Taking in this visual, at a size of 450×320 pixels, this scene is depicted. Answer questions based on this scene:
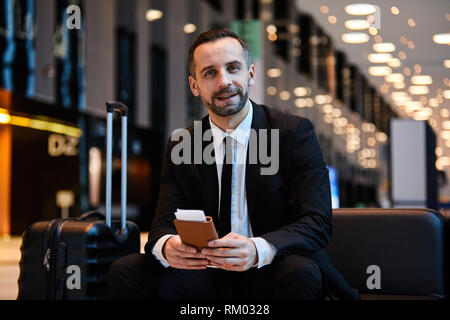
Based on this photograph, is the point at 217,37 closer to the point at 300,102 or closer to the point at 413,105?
the point at 413,105

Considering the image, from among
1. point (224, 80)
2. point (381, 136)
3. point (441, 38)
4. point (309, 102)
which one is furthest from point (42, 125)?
point (224, 80)

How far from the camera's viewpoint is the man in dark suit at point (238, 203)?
189 cm

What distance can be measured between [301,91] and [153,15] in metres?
4.69

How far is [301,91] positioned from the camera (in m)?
17.5

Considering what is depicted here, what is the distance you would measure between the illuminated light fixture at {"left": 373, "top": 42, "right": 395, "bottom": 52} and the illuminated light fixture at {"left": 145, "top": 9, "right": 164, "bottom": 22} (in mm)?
6113

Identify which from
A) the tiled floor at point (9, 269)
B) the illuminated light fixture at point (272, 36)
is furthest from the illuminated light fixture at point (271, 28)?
the tiled floor at point (9, 269)

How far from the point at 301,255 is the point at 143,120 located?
12860 mm

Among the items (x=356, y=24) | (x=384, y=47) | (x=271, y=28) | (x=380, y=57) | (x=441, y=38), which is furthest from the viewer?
(x=271, y=28)

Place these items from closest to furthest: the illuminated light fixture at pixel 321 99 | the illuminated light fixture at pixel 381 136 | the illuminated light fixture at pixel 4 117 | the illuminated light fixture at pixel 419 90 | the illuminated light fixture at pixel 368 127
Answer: the illuminated light fixture at pixel 419 90, the illuminated light fixture at pixel 4 117, the illuminated light fixture at pixel 381 136, the illuminated light fixture at pixel 368 127, the illuminated light fixture at pixel 321 99

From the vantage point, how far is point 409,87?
1068 centimetres

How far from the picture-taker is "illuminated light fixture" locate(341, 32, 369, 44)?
10919 mm

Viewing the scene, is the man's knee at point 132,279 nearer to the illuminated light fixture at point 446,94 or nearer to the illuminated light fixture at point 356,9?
the illuminated light fixture at point 446,94

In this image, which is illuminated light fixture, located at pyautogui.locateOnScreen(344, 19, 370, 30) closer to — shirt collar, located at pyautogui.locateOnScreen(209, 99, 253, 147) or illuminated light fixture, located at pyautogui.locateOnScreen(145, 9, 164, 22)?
illuminated light fixture, located at pyautogui.locateOnScreen(145, 9, 164, 22)

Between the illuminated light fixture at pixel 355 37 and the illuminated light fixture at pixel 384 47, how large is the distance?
0.75 ft
